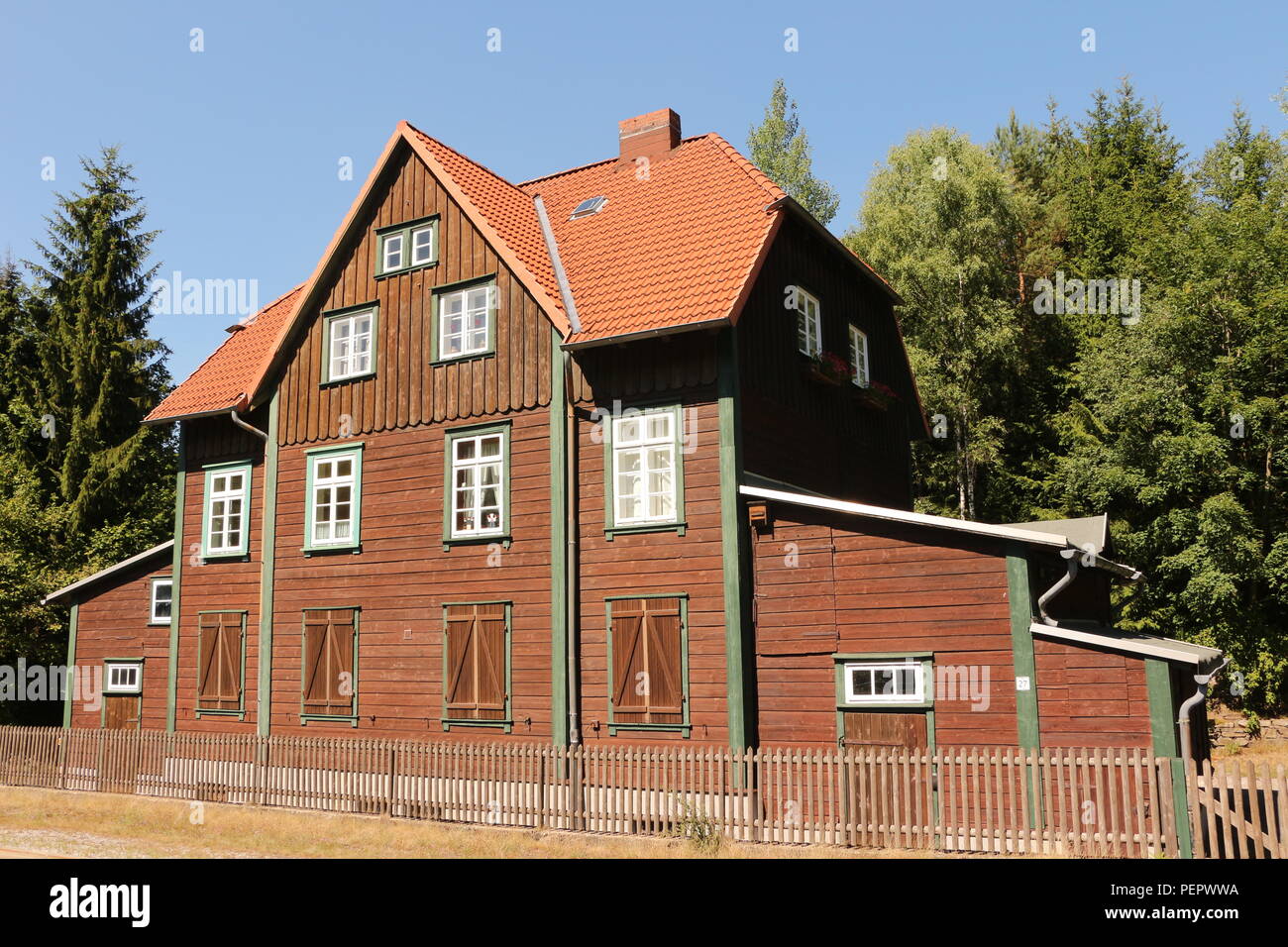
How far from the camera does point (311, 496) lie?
19812mm

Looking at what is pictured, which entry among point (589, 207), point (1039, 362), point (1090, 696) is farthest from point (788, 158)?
point (1090, 696)

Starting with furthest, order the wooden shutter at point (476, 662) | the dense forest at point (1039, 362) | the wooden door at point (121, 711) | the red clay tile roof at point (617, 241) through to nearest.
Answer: the dense forest at point (1039, 362) → the wooden door at point (121, 711) → the wooden shutter at point (476, 662) → the red clay tile roof at point (617, 241)

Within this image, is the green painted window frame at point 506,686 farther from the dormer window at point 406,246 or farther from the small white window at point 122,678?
the small white window at point 122,678

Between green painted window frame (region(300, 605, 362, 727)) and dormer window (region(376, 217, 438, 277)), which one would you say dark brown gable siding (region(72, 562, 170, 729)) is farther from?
dormer window (region(376, 217, 438, 277))

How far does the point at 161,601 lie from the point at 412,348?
9467 millimetres

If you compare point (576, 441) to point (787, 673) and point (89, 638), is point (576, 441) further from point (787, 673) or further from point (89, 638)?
point (89, 638)

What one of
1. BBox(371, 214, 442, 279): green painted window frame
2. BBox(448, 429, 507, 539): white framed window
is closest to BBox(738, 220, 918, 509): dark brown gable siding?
BBox(448, 429, 507, 539): white framed window

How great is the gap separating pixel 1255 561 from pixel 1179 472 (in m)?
2.83

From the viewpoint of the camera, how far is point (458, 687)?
1739 centimetres

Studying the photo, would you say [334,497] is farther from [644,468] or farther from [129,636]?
[129,636]

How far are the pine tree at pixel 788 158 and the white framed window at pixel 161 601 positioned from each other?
27.3 meters

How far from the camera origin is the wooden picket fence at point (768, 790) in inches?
443

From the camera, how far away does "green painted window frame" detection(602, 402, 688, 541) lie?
15.8 metres

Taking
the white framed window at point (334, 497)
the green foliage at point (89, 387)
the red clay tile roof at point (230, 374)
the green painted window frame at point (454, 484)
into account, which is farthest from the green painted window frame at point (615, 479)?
the green foliage at point (89, 387)
